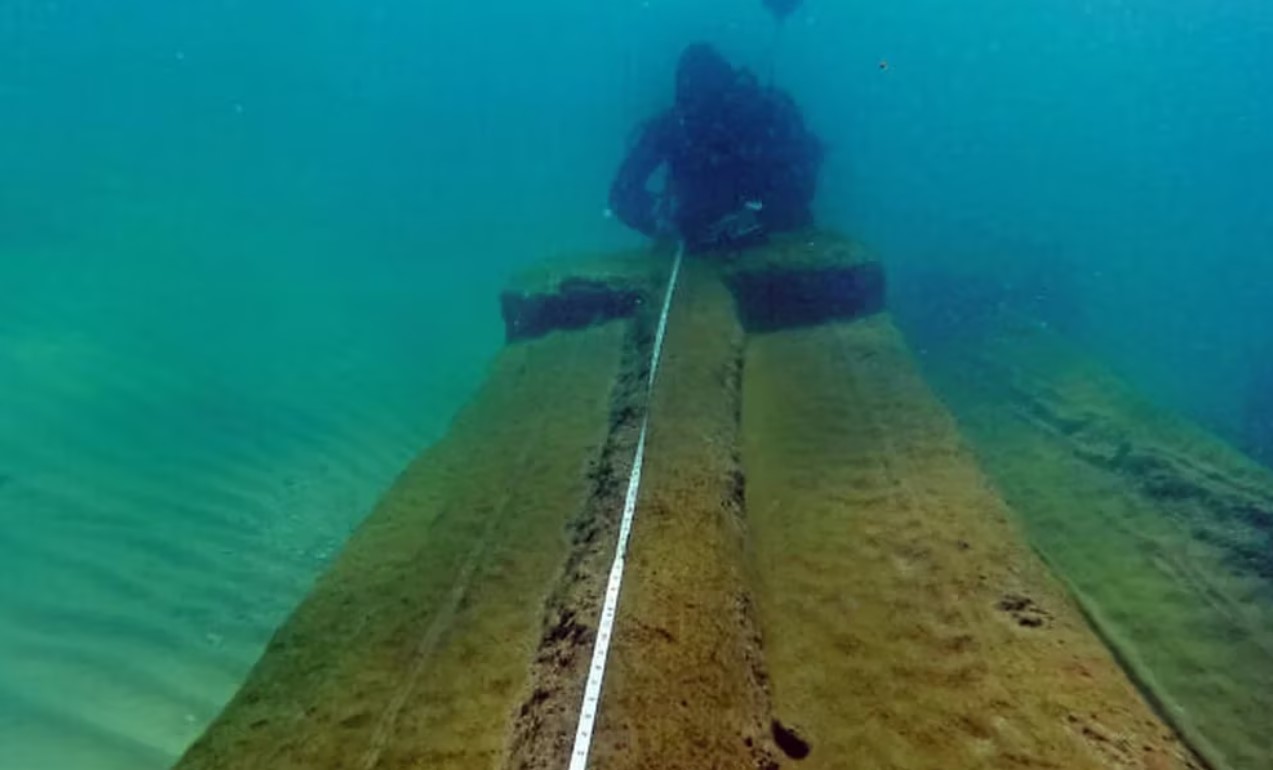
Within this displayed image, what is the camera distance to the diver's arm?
1240 centimetres

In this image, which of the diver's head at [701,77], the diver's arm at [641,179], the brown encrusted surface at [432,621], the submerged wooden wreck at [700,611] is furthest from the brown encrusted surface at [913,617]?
the diver's head at [701,77]

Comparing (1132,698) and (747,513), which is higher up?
(747,513)

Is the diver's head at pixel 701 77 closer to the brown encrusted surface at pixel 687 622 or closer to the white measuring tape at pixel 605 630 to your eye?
the brown encrusted surface at pixel 687 622

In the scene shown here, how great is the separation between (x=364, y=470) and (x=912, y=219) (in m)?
20.5

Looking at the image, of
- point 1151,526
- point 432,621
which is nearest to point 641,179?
point 1151,526

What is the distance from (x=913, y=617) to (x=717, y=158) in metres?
8.72

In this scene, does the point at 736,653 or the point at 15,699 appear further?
the point at 15,699

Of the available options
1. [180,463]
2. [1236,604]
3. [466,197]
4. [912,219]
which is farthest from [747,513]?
[466,197]

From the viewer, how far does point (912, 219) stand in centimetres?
2577

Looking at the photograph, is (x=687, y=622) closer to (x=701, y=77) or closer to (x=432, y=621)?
(x=432, y=621)

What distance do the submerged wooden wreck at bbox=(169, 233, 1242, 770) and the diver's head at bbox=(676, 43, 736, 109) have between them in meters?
6.50

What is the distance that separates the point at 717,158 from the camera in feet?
38.5

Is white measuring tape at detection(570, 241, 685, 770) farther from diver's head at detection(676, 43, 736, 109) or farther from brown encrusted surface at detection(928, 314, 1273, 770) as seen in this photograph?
diver's head at detection(676, 43, 736, 109)

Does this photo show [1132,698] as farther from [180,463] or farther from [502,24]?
[502,24]
